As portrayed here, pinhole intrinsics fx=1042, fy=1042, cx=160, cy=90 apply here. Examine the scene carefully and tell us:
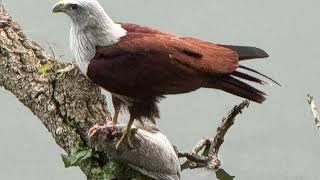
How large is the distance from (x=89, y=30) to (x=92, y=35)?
0.02m

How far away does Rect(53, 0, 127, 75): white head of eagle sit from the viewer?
4.02m

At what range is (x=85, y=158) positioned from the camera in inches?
165

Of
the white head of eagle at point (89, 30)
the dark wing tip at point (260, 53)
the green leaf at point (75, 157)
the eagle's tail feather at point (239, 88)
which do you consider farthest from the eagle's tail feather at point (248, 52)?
the green leaf at point (75, 157)

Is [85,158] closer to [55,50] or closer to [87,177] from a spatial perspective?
[87,177]

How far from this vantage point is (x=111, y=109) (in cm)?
450

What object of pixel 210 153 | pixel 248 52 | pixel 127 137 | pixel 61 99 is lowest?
pixel 210 153

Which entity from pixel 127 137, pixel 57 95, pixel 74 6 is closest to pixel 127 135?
pixel 127 137

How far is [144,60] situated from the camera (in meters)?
3.99

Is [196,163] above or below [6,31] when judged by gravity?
below

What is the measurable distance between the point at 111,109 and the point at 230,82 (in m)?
0.64

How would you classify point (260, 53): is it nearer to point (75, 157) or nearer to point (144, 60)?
point (144, 60)

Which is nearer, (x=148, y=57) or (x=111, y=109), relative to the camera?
(x=148, y=57)

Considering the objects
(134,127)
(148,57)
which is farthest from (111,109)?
(148,57)

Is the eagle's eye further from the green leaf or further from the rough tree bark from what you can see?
the green leaf
